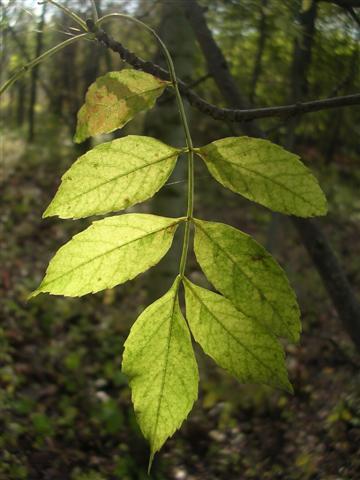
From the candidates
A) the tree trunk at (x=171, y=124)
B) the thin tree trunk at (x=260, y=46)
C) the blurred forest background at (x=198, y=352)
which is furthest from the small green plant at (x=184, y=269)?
the tree trunk at (x=171, y=124)

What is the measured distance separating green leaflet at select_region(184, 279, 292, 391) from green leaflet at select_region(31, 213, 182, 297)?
10cm

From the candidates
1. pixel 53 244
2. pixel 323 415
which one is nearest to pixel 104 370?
pixel 323 415

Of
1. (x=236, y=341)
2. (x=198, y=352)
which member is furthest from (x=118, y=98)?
(x=198, y=352)

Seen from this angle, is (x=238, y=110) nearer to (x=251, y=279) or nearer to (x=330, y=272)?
(x=251, y=279)

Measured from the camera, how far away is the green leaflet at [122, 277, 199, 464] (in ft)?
2.06

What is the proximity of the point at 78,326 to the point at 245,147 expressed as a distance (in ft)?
17.1

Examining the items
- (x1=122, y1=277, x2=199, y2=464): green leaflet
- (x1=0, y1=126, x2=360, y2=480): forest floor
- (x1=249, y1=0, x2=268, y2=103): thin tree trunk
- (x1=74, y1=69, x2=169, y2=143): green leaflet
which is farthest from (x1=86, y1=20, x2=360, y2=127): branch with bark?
(x1=0, y1=126, x2=360, y2=480): forest floor

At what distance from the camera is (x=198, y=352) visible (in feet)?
15.6

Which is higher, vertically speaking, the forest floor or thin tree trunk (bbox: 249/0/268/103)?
thin tree trunk (bbox: 249/0/268/103)

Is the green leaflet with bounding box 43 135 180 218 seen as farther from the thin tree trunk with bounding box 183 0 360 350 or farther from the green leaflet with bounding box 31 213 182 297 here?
the thin tree trunk with bounding box 183 0 360 350

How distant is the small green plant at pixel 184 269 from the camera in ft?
2.05

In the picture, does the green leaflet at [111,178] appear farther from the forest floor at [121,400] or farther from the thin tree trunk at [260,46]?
the forest floor at [121,400]

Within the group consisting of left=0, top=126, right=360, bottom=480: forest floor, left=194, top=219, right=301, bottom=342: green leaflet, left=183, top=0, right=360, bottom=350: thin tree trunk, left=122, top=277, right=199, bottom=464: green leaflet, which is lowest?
left=0, top=126, right=360, bottom=480: forest floor

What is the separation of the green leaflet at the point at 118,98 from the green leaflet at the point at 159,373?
30 centimetres
